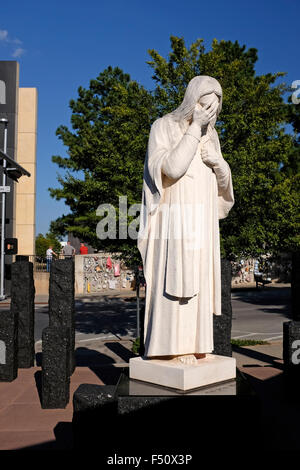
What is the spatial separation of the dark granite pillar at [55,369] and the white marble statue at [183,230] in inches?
84.2

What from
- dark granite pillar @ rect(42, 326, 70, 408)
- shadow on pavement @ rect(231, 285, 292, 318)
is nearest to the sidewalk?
dark granite pillar @ rect(42, 326, 70, 408)

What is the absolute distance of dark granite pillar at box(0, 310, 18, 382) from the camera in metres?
6.56

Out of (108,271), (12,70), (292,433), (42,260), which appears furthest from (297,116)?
(292,433)

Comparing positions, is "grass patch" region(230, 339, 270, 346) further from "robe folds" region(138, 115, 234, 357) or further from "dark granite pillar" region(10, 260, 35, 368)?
"robe folds" region(138, 115, 234, 357)

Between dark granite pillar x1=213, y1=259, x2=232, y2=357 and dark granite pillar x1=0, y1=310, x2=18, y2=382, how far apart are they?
315 centimetres

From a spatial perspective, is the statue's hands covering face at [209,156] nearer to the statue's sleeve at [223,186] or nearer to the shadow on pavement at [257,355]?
the statue's sleeve at [223,186]

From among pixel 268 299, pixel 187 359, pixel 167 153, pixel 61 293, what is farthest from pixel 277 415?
pixel 268 299

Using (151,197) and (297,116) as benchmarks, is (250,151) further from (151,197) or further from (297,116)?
(297,116)

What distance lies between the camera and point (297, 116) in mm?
26219

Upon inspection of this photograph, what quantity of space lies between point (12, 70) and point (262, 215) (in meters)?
19.9

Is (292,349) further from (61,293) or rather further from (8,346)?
(8,346)

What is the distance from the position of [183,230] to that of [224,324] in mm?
3765

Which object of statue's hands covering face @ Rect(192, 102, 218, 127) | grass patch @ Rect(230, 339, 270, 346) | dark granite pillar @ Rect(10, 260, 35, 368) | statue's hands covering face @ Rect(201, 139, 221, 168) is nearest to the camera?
statue's hands covering face @ Rect(192, 102, 218, 127)

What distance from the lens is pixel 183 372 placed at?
3291 millimetres
